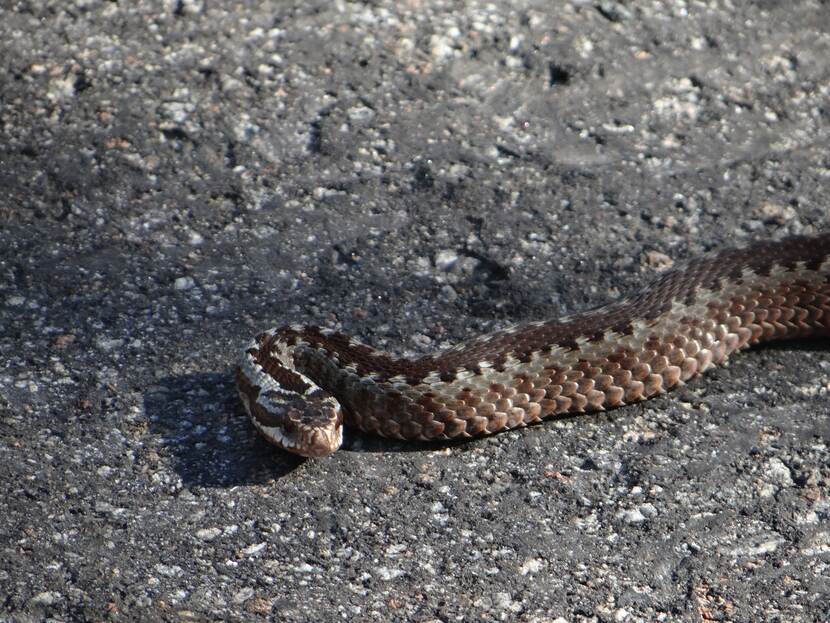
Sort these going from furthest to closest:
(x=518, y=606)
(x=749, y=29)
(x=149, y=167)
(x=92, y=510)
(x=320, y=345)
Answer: (x=749, y=29) < (x=149, y=167) < (x=320, y=345) < (x=92, y=510) < (x=518, y=606)

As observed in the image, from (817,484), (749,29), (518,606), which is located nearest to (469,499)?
(518,606)

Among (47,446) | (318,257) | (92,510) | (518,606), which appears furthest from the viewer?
(318,257)

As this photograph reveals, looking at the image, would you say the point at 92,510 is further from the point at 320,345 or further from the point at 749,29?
the point at 749,29

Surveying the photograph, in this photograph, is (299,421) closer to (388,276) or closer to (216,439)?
(216,439)

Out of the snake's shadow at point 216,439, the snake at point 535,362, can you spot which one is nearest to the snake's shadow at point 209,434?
the snake's shadow at point 216,439

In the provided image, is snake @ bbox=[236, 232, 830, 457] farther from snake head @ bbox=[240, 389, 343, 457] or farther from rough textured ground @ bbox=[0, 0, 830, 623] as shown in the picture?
rough textured ground @ bbox=[0, 0, 830, 623]

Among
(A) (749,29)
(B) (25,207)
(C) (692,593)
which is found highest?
(A) (749,29)

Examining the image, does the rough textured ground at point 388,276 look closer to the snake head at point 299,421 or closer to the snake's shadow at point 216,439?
the snake's shadow at point 216,439

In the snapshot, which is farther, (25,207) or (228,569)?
(25,207)
